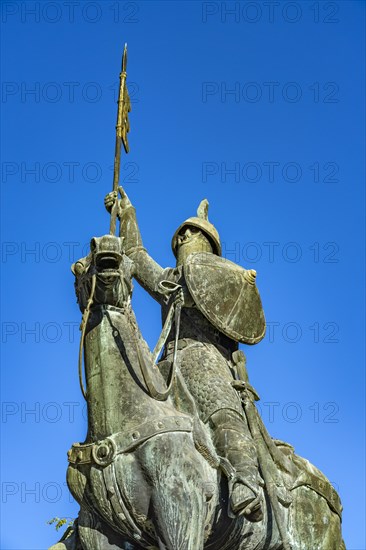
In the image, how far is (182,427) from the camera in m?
8.16

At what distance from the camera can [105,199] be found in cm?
1071

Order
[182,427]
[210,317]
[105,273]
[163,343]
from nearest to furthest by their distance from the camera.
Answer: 1. [182,427]
2. [105,273]
3. [163,343]
4. [210,317]

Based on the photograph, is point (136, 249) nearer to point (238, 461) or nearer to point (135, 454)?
point (238, 461)

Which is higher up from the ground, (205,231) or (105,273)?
(205,231)


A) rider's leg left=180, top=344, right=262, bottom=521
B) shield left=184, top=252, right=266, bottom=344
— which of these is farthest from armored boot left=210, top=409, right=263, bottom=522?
shield left=184, top=252, right=266, bottom=344

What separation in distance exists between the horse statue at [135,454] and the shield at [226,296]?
815 millimetres

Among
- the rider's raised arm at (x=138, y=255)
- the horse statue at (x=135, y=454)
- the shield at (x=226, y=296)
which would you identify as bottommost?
the horse statue at (x=135, y=454)

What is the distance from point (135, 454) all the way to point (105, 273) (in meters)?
1.57

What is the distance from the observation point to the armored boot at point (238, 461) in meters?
8.67

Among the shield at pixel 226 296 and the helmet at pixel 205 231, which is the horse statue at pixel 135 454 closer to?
the shield at pixel 226 296

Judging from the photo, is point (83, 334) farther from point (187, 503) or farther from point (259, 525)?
point (259, 525)

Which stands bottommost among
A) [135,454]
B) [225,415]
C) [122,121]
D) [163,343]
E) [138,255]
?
[135,454]

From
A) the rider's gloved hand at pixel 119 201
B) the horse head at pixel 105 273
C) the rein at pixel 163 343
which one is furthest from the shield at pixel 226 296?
the horse head at pixel 105 273

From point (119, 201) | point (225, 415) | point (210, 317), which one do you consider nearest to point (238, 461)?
point (225, 415)
